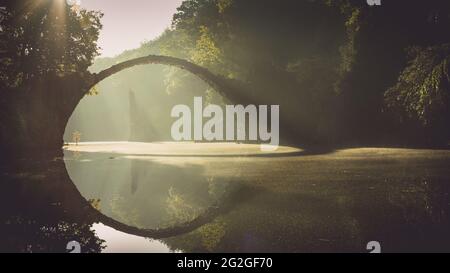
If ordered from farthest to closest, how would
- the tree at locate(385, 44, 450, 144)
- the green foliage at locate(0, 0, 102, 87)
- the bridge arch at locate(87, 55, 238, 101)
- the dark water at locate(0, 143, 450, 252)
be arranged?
1. the bridge arch at locate(87, 55, 238, 101)
2. the green foliage at locate(0, 0, 102, 87)
3. the tree at locate(385, 44, 450, 144)
4. the dark water at locate(0, 143, 450, 252)

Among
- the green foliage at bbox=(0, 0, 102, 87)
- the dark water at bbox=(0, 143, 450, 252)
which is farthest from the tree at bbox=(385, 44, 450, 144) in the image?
the green foliage at bbox=(0, 0, 102, 87)

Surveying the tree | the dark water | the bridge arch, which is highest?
the bridge arch

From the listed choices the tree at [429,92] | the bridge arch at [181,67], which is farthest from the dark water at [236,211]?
the bridge arch at [181,67]

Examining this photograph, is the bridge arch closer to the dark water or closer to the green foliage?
the green foliage

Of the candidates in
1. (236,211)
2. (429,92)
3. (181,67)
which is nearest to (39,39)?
(181,67)

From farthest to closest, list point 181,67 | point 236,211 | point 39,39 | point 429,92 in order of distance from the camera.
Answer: point 181,67, point 39,39, point 429,92, point 236,211

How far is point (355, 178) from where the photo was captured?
422 inches

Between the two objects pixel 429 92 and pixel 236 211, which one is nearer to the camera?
pixel 236 211

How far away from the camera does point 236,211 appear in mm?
7039

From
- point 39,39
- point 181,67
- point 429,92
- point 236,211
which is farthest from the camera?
point 181,67

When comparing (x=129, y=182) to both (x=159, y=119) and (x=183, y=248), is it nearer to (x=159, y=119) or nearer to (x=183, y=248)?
(x=183, y=248)

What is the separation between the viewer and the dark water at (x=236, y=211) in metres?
5.13

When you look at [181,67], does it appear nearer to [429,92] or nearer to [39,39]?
[39,39]

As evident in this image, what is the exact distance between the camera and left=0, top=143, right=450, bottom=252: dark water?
5133 mm
